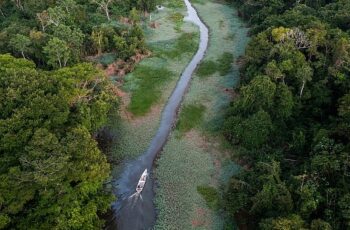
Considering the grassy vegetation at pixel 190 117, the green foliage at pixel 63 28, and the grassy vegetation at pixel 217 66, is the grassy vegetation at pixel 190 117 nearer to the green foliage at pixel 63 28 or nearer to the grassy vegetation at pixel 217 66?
the grassy vegetation at pixel 217 66

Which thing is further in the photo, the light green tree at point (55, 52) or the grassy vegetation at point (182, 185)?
the light green tree at point (55, 52)

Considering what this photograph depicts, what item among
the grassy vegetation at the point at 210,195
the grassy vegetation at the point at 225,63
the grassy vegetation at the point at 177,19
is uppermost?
the grassy vegetation at the point at 177,19

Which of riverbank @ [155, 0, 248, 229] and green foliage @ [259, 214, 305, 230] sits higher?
green foliage @ [259, 214, 305, 230]

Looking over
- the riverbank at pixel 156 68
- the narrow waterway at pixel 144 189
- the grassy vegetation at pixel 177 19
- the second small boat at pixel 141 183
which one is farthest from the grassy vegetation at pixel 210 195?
the grassy vegetation at pixel 177 19

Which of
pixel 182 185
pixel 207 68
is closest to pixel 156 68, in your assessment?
pixel 207 68

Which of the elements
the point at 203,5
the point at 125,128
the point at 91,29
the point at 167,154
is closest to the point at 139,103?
the point at 125,128

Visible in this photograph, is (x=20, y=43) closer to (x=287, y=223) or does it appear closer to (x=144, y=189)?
(x=144, y=189)

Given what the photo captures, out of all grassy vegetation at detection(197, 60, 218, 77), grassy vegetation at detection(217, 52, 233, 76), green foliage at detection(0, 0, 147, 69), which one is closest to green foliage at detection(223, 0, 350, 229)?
grassy vegetation at detection(217, 52, 233, 76)

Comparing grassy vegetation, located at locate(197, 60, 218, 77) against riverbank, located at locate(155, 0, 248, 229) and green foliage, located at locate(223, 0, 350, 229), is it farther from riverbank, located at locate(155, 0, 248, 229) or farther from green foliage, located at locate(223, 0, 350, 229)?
green foliage, located at locate(223, 0, 350, 229)
